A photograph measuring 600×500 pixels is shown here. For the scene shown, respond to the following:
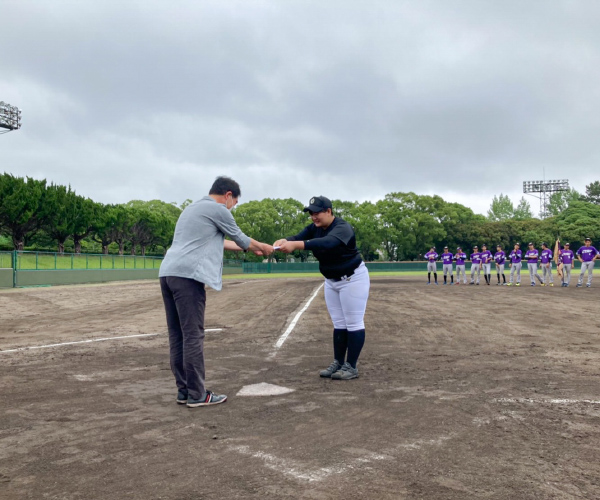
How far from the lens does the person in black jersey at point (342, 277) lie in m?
5.15

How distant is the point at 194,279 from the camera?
4.32 meters

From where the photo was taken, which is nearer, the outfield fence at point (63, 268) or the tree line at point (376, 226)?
the outfield fence at point (63, 268)

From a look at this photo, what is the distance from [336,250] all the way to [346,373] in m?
1.31

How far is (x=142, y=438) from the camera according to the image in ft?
10.9

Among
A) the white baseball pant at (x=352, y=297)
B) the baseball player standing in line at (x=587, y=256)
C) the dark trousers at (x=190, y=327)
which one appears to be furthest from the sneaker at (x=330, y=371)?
the baseball player standing in line at (x=587, y=256)

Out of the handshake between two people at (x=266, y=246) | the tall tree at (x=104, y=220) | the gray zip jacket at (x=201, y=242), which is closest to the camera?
the gray zip jacket at (x=201, y=242)

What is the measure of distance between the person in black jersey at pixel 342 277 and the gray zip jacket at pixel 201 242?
0.85 metres

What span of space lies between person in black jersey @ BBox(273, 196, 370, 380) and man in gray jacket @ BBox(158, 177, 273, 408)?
892mm

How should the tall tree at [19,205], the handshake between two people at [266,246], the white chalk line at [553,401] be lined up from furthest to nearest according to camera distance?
1. the tall tree at [19,205]
2. the handshake between two people at [266,246]
3. the white chalk line at [553,401]

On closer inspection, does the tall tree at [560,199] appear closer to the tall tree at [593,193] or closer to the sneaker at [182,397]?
the tall tree at [593,193]

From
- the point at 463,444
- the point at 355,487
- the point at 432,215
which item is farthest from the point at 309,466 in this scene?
the point at 432,215

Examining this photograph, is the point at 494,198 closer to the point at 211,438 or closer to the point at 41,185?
the point at 41,185

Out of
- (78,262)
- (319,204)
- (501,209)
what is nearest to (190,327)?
(319,204)

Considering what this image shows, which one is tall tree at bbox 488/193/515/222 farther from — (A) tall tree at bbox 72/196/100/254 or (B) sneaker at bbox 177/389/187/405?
(B) sneaker at bbox 177/389/187/405
